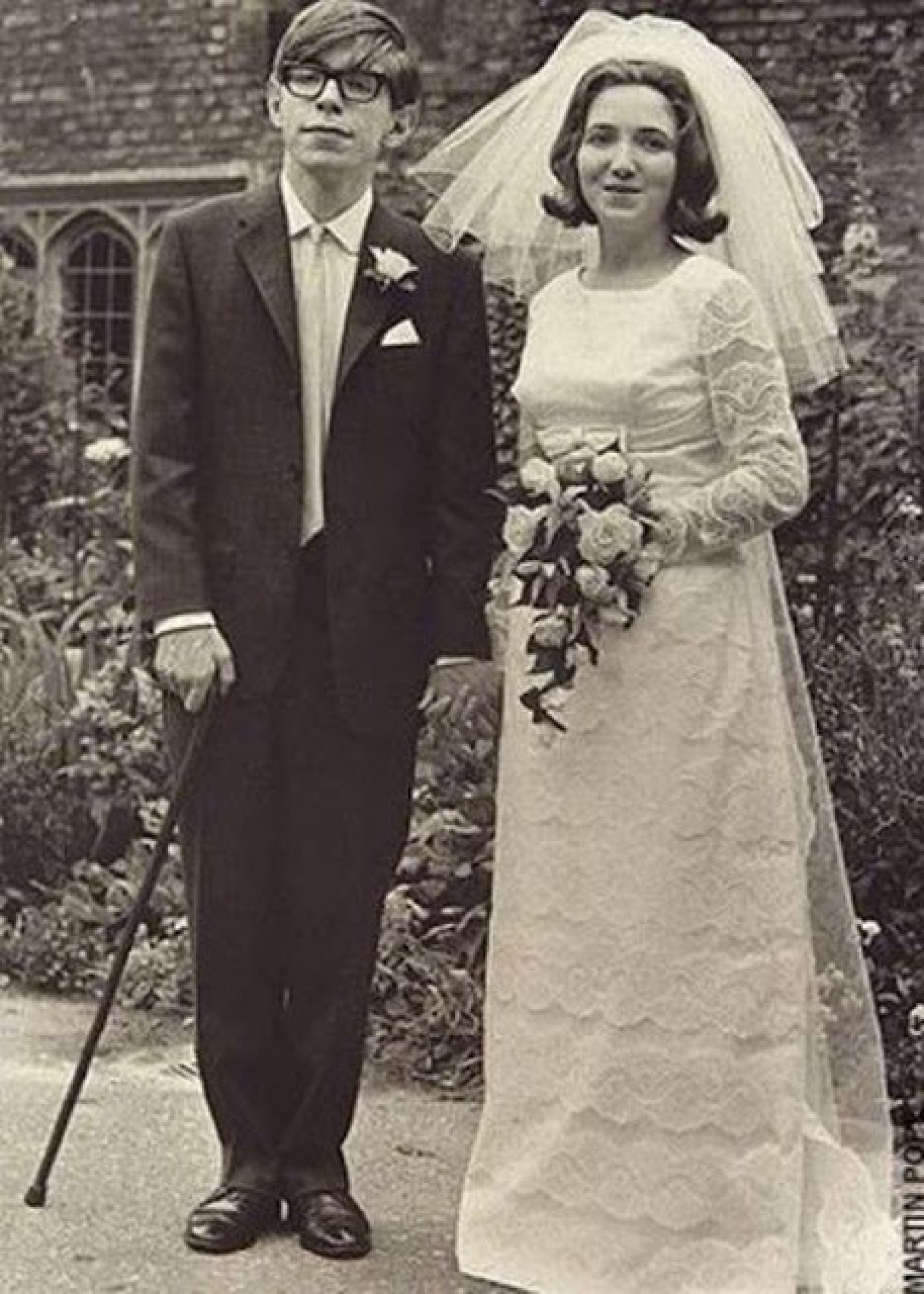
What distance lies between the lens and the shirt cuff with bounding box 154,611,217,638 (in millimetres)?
3955

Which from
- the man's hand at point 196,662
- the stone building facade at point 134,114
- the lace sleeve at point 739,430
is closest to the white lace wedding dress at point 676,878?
the lace sleeve at point 739,430

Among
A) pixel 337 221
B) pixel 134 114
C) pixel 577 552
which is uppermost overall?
pixel 134 114

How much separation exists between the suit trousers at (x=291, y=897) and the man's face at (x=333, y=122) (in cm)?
67

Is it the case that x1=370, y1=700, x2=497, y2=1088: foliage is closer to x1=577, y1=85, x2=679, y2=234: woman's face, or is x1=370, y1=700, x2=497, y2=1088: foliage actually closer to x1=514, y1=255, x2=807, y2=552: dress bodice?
x1=514, y1=255, x2=807, y2=552: dress bodice

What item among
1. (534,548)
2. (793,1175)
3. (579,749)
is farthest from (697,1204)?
(534,548)

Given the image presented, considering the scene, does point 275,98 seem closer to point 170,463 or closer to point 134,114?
point 170,463

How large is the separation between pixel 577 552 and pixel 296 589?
1.89ft

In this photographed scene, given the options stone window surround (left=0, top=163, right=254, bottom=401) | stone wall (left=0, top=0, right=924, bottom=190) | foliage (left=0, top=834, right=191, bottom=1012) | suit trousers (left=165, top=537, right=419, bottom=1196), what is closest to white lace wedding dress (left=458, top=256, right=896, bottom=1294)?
suit trousers (left=165, top=537, right=419, bottom=1196)

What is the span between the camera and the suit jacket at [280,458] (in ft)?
13.0

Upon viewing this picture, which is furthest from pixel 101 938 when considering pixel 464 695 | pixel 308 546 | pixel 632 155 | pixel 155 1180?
pixel 632 155

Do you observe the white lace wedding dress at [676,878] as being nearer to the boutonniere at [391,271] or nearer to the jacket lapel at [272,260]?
the boutonniere at [391,271]

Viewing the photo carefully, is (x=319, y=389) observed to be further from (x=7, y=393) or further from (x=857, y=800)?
(x=7, y=393)

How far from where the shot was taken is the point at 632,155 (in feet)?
12.2

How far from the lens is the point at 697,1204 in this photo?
376cm
